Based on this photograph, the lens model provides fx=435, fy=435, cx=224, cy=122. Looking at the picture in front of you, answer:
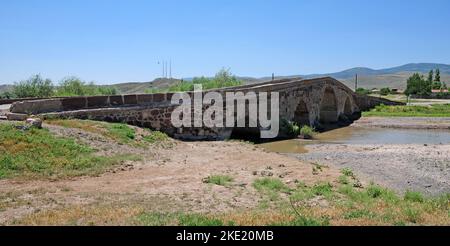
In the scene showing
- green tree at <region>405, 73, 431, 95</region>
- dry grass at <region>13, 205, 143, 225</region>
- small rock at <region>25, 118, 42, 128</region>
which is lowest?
dry grass at <region>13, 205, 143, 225</region>

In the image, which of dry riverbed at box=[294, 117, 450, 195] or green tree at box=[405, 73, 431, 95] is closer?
dry riverbed at box=[294, 117, 450, 195]

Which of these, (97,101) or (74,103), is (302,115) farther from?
(74,103)

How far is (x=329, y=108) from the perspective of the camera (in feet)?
130

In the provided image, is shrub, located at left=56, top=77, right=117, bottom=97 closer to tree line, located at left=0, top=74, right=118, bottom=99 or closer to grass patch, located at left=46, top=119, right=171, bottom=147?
tree line, located at left=0, top=74, right=118, bottom=99

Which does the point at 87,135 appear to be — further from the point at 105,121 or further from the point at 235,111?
the point at 235,111

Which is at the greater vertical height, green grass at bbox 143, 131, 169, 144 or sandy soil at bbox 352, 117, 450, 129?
green grass at bbox 143, 131, 169, 144

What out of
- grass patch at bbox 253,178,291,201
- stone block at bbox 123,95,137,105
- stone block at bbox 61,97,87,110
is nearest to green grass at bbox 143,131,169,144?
stone block at bbox 123,95,137,105

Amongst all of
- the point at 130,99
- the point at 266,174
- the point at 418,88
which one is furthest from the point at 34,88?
the point at 418,88

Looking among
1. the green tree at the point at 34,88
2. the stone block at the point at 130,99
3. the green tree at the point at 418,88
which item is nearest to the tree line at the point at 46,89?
the green tree at the point at 34,88

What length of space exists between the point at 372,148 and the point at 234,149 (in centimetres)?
700

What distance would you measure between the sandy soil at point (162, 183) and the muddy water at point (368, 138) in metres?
5.58

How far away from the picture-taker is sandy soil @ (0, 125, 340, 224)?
7703mm

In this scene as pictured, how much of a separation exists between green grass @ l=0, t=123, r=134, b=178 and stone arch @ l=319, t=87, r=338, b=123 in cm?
2925
